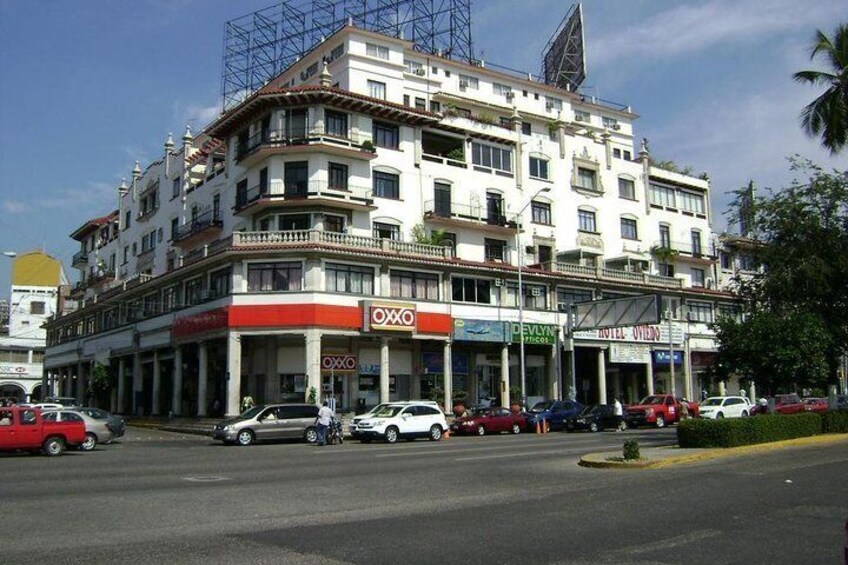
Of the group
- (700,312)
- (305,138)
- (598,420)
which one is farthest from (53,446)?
(700,312)

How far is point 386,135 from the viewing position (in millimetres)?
50250

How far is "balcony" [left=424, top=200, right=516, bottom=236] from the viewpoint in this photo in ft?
168

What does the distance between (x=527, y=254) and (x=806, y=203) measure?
27009mm

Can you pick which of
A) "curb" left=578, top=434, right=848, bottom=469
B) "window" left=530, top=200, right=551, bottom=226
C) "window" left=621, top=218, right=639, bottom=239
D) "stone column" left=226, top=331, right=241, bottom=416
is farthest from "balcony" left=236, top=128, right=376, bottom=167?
"curb" left=578, top=434, right=848, bottom=469

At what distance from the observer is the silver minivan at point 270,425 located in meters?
32.2

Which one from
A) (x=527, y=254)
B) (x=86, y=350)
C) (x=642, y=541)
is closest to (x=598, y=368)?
(x=527, y=254)

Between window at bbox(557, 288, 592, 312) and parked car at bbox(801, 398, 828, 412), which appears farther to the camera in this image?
window at bbox(557, 288, 592, 312)

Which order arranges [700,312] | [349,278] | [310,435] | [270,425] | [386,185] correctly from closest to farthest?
1. [270,425]
2. [310,435]
3. [349,278]
4. [386,185]
5. [700,312]

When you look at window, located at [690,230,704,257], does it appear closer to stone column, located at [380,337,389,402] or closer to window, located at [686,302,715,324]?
window, located at [686,302,715,324]

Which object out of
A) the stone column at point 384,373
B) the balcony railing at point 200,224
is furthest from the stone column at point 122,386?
the stone column at point 384,373

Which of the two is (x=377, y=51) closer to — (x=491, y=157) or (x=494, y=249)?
(x=491, y=157)

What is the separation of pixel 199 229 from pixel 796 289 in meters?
37.5

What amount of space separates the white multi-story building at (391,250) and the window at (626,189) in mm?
214

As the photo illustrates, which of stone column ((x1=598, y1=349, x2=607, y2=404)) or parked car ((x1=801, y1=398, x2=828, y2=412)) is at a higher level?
stone column ((x1=598, y1=349, x2=607, y2=404))
